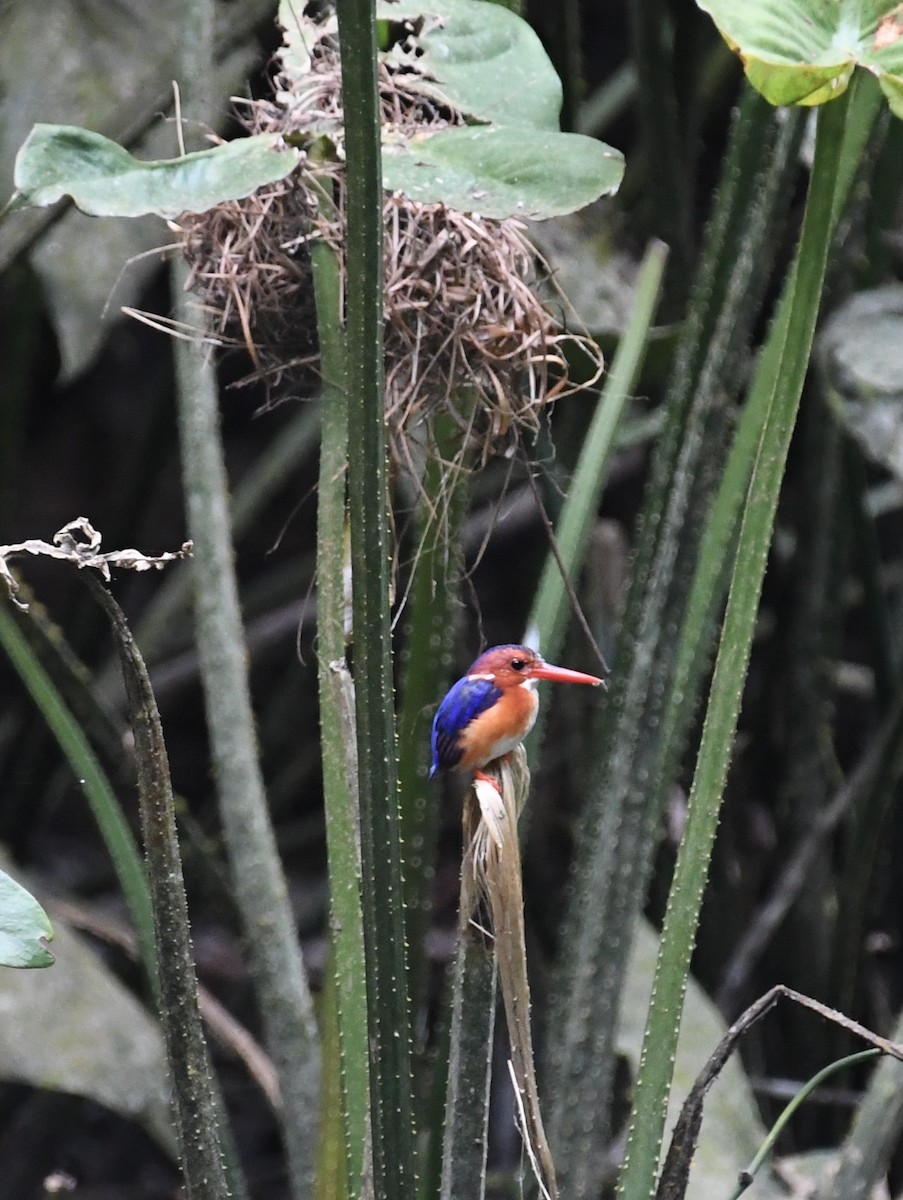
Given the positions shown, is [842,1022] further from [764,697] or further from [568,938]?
[764,697]

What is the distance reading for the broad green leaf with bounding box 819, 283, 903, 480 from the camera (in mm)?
1144

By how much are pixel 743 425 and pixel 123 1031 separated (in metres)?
0.69

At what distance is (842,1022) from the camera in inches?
25.7

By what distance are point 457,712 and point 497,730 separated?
0.02 meters

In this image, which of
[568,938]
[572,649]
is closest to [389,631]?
[568,938]

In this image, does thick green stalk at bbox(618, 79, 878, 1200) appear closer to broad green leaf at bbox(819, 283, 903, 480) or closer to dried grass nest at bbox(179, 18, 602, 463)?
dried grass nest at bbox(179, 18, 602, 463)

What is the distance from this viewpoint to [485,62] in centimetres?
84

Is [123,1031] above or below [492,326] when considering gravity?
below

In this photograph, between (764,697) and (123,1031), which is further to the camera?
(764,697)

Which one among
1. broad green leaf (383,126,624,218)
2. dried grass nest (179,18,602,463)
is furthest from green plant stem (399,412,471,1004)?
broad green leaf (383,126,624,218)

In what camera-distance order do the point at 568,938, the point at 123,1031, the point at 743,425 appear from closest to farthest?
the point at 743,425, the point at 568,938, the point at 123,1031

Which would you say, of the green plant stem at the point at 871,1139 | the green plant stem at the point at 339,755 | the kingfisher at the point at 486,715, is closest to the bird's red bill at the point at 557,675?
the kingfisher at the point at 486,715

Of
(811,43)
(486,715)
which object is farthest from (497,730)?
(811,43)

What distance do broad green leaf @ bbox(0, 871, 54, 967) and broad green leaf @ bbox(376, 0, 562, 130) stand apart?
0.51 m
